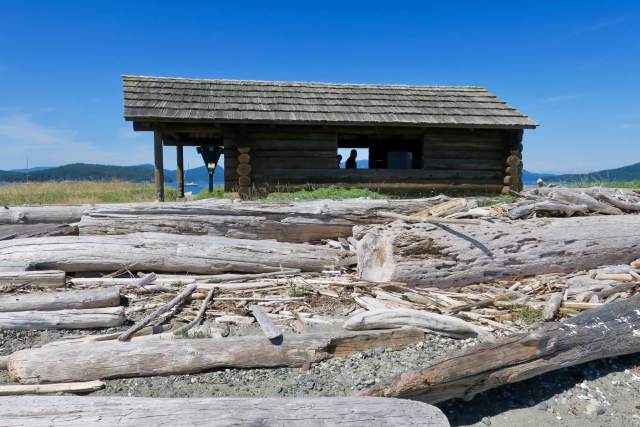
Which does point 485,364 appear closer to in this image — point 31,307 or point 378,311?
point 378,311

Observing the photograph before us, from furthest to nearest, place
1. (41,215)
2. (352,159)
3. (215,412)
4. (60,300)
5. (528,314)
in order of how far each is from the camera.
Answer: (352,159)
(41,215)
(60,300)
(528,314)
(215,412)

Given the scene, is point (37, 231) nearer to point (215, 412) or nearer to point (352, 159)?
point (215, 412)

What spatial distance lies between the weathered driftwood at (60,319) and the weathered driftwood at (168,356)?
1.68ft

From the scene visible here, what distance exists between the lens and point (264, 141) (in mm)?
12055

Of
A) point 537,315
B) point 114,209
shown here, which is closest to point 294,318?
point 537,315

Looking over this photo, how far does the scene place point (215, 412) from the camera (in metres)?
2.50

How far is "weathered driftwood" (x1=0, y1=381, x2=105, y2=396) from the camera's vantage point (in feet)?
9.68

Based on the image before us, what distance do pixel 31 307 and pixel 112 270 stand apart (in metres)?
1.27

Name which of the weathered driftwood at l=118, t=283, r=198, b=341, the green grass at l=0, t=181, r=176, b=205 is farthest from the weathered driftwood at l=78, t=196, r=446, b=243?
the green grass at l=0, t=181, r=176, b=205

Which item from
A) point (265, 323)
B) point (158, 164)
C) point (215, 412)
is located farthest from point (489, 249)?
point (158, 164)

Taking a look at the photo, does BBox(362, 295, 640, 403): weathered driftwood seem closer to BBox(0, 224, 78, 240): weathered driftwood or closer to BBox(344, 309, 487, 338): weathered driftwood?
BBox(344, 309, 487, 338): weathered driftwood

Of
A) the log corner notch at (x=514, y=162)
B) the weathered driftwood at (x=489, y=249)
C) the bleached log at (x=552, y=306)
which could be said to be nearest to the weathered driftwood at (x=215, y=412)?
the bleached log at (x=552, y=306)

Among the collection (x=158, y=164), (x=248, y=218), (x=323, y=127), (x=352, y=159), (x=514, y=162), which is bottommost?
(x=248, y=218)

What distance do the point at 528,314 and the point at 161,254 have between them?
454cm
